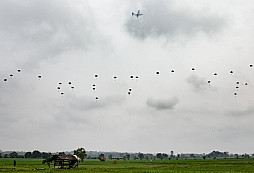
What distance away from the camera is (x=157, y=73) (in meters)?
38.5

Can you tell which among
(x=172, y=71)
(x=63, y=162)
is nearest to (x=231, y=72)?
(x=172, y=71)

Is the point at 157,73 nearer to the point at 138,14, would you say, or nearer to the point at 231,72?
the point at 231,72

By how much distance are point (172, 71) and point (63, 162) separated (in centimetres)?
3709

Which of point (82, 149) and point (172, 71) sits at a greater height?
point (172, 71)

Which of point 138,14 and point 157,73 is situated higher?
point 138,14

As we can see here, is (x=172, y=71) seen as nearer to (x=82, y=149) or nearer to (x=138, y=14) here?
(x=138, y=14)

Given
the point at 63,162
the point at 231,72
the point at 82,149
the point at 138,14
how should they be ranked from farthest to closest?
the point at 82,149, the point at 138,14, the point at 63,162, the point at 231,72

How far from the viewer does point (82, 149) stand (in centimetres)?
15362

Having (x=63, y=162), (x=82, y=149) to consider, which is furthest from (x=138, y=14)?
(x=82, y=149)

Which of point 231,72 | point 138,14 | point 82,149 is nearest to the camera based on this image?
point 231,72

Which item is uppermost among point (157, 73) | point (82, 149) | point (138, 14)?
point (138, 14)

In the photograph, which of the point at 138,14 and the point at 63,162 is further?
the point at 138,14

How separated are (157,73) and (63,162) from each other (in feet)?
119

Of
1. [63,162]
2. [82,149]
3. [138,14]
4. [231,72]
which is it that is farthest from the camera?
[82,149]
